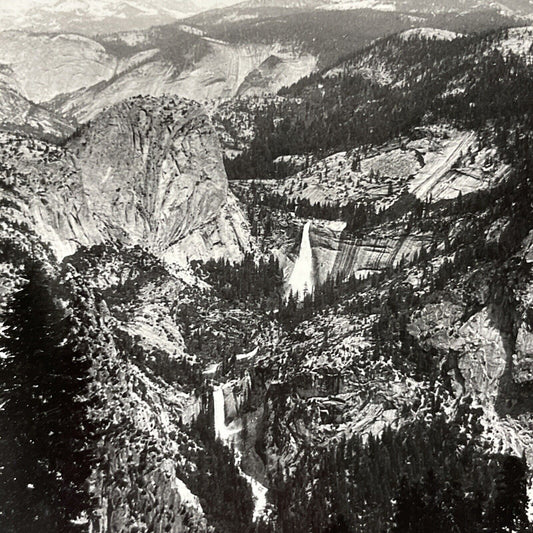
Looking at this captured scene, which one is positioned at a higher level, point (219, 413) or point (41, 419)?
point (41, 419)

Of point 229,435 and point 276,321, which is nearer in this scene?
point 229,435

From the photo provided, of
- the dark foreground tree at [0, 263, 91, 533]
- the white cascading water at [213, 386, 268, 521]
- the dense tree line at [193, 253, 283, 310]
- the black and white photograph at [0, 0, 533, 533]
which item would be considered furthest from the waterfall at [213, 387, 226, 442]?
the dark foreground tree at [0, 263, 91, 533]

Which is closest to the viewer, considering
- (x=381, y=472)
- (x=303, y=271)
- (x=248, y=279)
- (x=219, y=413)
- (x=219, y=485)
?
(x=219, y=485)

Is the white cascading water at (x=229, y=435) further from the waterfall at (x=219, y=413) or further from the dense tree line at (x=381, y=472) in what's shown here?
the dense tree line at (x=381, y=472)

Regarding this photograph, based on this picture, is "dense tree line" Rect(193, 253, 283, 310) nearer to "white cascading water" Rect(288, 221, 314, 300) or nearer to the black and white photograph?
the black and white photograph

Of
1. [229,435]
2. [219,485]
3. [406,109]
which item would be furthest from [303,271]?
[219,485]

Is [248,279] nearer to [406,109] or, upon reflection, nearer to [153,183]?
[153,183]

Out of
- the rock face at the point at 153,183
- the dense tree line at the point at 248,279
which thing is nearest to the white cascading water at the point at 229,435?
the dense tree line at the point at 248,279
